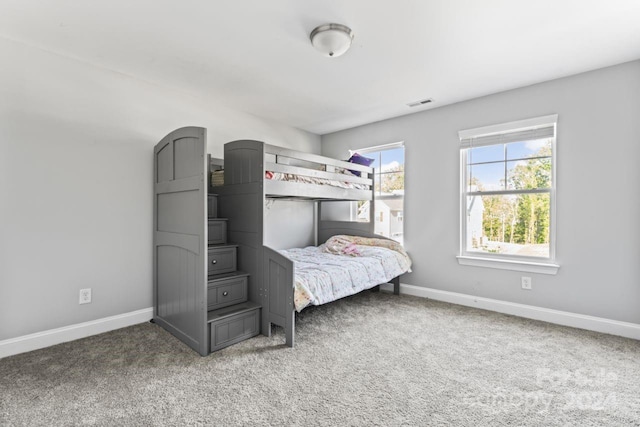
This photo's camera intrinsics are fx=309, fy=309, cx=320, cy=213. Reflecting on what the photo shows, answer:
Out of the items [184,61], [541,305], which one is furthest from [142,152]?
[541,305]

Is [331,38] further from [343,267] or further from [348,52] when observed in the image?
[343,267]

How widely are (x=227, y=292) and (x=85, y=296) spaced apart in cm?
120

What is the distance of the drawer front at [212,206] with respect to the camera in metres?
3.03

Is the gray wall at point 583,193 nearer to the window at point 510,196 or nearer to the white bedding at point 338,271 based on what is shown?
the window at point 510,196

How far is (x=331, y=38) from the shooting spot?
6.93 ft

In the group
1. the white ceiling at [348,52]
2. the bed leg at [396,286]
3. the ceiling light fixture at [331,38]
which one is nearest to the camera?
the white ceiling at [348,52]

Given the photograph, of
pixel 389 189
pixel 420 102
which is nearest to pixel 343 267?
pixel 389 189

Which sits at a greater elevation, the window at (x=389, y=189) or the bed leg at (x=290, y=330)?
the window at (x=389, y=189)

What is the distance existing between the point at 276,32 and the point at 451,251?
2903 mm

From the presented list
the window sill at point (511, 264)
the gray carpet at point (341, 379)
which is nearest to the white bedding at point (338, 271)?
the gray carpet at point (341, 379)

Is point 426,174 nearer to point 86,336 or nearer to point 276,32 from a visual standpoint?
point 276,32

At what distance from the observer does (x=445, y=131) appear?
3.67m

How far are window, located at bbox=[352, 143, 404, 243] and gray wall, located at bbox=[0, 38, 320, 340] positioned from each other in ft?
8.52

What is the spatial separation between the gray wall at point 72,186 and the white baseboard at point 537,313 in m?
3.10
